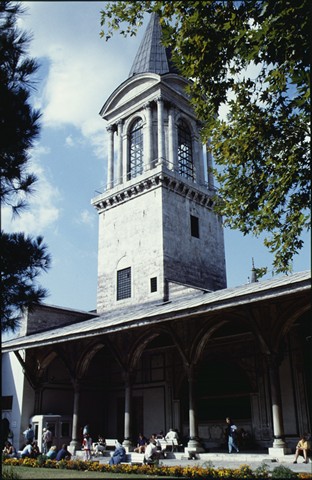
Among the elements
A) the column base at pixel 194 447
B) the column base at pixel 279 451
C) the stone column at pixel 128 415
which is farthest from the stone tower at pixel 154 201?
the column base at pixel 279 451

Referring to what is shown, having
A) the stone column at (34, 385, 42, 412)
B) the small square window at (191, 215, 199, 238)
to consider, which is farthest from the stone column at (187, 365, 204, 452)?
the small square window at (191, 215, 199, 238)

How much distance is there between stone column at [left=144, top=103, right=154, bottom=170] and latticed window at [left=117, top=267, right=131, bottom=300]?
6.51 metres

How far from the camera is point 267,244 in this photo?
12.1 m

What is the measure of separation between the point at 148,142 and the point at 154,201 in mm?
4411

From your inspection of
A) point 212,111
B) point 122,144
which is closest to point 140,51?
point 122,144

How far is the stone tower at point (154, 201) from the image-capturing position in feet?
90.4

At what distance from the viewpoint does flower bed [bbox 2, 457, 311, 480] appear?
11320 millimetres

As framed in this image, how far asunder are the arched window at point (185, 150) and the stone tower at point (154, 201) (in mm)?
67

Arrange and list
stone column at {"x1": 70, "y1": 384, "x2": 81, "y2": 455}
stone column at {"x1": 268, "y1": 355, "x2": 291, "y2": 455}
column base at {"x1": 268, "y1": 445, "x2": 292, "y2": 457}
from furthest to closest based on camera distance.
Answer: stone column at {"x1": 70, "y1": 384, "x2": 81, "y2": 455} → stone column at {"x1": 268, "y1": 355, "x2": 291, "y2": 455} → column base at {"x1": 268, "y1": 445, "x2": 292, "y2": 457}

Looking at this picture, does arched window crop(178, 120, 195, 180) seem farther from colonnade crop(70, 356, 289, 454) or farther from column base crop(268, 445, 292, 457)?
column base crop(268, 445, 292, 457)

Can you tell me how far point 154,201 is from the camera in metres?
28.2

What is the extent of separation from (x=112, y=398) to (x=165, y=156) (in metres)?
14.4

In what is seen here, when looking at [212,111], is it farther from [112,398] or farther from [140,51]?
[140,51]

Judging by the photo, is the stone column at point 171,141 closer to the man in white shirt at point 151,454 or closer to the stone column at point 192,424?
the stone column at point 192,424
